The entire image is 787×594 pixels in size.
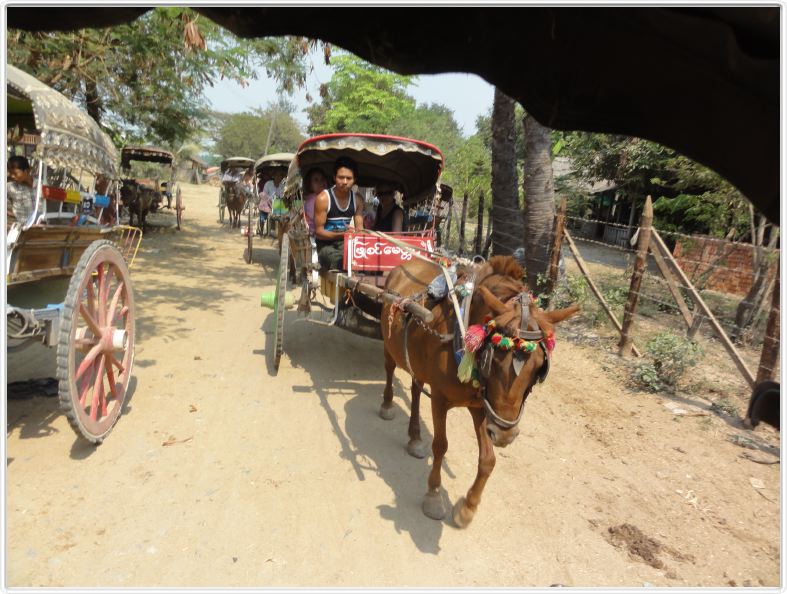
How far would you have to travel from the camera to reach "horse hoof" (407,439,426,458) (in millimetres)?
3825

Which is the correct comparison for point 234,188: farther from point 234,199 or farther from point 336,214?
point 336,214

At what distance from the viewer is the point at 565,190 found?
18.5 meters

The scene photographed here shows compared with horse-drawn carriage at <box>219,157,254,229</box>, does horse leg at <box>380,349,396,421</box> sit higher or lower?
Result: lower

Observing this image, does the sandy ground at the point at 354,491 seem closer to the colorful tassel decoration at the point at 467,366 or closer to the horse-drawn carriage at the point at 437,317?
the horse-drawn carriage at the point at 437,317

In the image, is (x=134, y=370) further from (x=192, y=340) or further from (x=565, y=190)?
(x=565, y=190)

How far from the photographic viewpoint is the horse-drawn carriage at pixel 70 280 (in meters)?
2.99

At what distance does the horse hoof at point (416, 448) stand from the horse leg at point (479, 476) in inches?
28.1

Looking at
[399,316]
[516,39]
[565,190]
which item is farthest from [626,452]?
[565,190]

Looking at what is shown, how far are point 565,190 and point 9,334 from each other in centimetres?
1886

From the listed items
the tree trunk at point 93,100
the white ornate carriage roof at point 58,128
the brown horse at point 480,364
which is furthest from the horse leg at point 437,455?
the tree trunk at point 93,100

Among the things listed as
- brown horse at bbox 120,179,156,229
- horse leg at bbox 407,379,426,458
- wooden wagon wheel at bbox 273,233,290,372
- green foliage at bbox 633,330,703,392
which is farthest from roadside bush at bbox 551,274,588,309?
brown horse at bbox 120,179,156,229

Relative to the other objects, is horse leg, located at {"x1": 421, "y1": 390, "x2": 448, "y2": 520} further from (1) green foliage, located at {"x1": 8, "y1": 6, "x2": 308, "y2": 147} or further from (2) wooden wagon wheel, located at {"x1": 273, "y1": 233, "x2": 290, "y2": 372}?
(1) green foliage, located at {"x1": 8, "y1": 6, "x2": 308, "y2": 147}

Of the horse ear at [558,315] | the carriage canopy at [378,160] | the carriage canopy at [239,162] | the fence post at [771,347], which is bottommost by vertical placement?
the fence post at [771,347]

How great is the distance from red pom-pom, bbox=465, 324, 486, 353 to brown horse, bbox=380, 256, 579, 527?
6 cm
